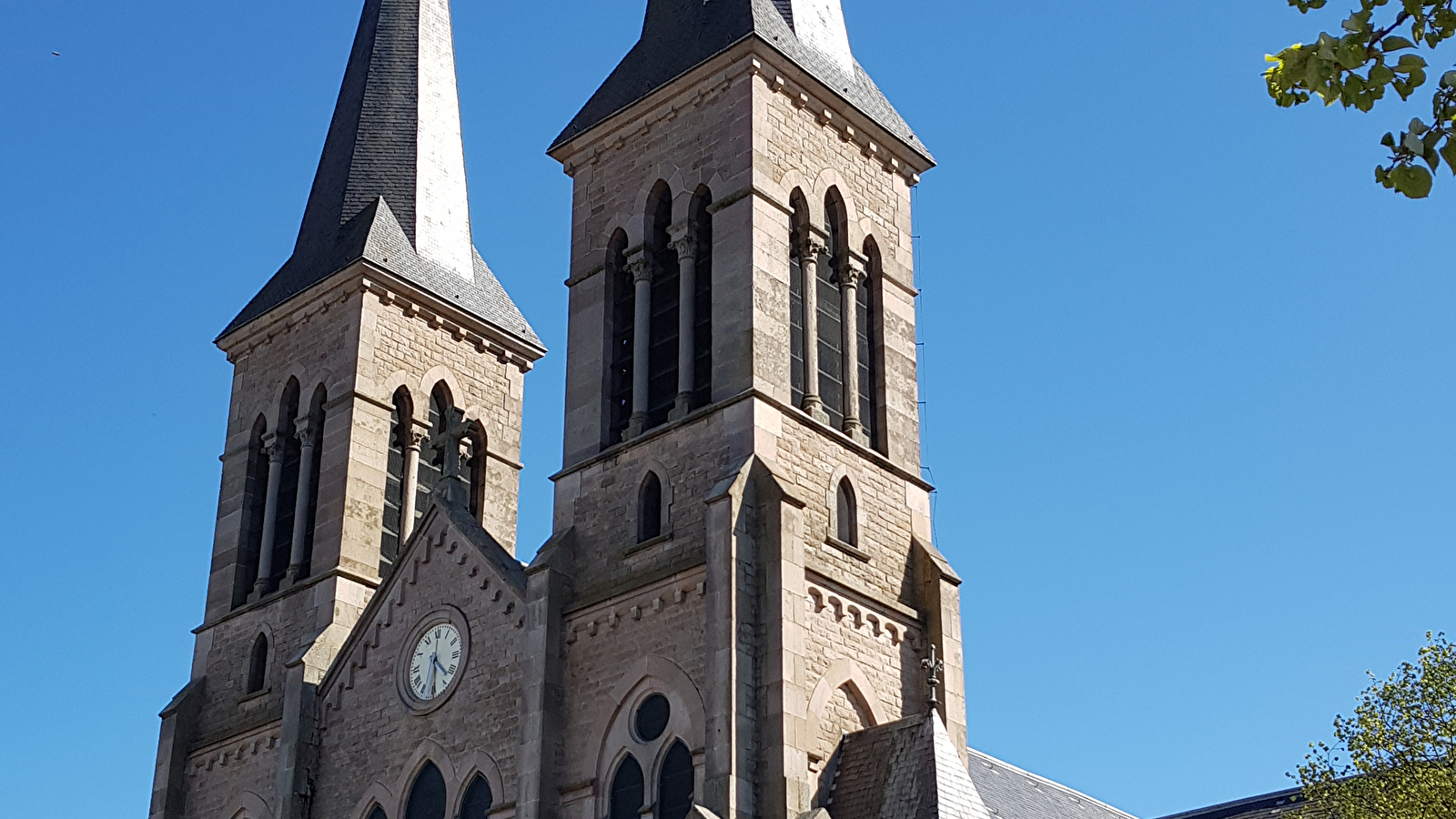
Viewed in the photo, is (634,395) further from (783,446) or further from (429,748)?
(429,748)

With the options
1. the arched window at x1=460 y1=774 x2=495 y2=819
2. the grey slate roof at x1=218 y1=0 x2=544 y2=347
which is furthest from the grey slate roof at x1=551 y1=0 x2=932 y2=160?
the arched window at x1=460 y1=774 x2=495 y2=819

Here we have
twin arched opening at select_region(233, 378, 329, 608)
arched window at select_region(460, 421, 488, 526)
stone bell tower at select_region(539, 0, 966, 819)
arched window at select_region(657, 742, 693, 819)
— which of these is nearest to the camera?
arched window at select_region(657, 742, 693, 819)

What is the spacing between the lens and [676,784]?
22.2 meters

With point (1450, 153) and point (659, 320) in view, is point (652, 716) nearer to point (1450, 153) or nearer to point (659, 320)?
point (659, 320)

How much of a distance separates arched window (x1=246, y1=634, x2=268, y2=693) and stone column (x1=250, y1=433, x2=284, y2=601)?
0.83 meters

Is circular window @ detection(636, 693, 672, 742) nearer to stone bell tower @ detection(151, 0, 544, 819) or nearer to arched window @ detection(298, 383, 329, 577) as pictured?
stone bell tower @ detection(151, 0, 544, 819)

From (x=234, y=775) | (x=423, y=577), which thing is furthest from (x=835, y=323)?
(x=234, y=775)

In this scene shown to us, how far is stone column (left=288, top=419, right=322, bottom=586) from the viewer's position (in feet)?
100

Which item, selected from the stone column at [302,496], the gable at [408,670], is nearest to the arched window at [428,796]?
the gable at [408,670]

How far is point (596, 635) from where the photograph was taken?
23969 millimetres

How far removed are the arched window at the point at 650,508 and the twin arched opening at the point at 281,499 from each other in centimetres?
828

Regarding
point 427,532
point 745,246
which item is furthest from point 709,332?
point 427,532

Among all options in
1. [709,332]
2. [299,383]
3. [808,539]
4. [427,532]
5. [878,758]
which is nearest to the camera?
[878,758]

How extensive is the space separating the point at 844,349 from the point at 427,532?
→ 22.1 ft
